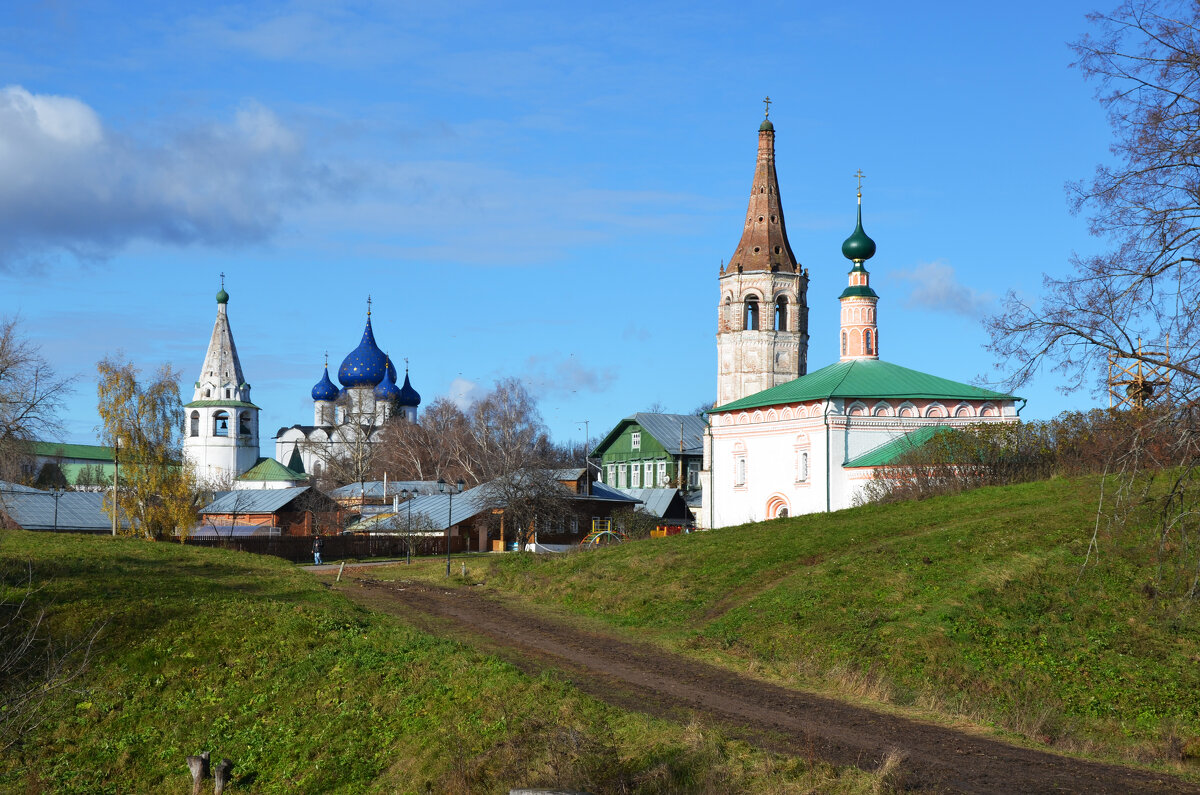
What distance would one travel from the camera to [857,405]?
39594 mm

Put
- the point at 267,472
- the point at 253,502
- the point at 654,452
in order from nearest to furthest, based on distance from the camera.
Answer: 1. the point at 253,502
2. the point at 654,452
3. the point at 267,472

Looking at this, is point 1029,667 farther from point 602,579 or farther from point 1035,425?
point 1035,425

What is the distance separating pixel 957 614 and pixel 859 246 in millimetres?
29268

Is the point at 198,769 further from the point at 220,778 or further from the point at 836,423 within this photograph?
the point at 836,423

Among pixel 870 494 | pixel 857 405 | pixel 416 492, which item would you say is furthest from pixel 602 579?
pixel 416 492

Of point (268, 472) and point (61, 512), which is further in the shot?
point (268, 472)

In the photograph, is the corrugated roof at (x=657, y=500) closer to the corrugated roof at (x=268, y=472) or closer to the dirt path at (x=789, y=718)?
the corrugated roof at (x=268, y=472)

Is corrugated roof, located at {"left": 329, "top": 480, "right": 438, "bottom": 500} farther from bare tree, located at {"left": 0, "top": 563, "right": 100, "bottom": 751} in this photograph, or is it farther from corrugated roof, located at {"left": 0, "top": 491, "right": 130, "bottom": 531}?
bare tree, located at {"left": 0, "top": 563, "right": 100, "bottom": 751}

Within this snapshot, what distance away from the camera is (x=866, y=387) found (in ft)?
133

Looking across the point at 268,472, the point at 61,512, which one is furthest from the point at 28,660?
the point at 268,472

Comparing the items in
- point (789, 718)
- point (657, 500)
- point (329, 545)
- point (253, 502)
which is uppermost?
point (657, 500)

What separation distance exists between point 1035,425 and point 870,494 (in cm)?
534

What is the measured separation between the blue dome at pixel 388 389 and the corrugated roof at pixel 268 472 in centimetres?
1053

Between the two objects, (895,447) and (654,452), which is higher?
(654,452)
